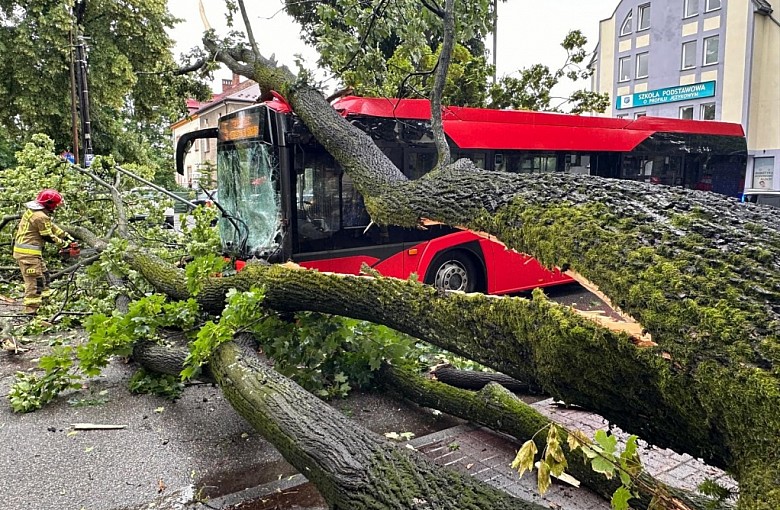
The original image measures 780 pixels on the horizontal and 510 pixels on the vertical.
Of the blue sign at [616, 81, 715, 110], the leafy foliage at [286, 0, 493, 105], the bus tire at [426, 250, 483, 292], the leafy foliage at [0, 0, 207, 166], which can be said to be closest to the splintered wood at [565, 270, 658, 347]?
the leafy foliage at [286, 0, 493, 105]

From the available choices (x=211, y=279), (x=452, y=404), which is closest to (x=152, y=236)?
(x=211, y=279)

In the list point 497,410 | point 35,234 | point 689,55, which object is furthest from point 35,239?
point 689,55

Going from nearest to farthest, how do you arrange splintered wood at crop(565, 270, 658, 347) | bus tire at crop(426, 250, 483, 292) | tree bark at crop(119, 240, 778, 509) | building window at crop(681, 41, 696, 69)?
1. tree bark at crop(119, 240, 778, 509)
2. splintered wood at crop(565, 270, 658, 347)
3. bus tire at crop(426, 250, 483, 292)
4. building window at crop(681, 41, 696, 69)

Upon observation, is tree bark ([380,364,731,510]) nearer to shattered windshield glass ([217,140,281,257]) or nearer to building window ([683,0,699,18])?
shattered windshield glass ([217,140,281,257])

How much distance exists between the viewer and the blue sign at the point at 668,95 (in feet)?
106

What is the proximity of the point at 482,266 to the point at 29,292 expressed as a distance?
6228mm

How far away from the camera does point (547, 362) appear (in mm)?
2164

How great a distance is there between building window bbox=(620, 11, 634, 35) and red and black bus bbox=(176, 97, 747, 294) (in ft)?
98.8

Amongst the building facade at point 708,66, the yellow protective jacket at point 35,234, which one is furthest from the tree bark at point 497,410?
the building facade at point 708,66

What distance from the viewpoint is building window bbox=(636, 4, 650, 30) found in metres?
35.8

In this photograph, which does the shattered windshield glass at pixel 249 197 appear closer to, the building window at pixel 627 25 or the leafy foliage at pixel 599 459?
the leafy foliage at pixel 599 459

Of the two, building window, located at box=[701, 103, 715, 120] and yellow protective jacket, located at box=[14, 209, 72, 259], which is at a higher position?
building window, located at box=[701, 103, 715, 120]

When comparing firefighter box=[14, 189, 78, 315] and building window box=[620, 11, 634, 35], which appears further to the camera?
building window box=[620, 11, 634, 35]

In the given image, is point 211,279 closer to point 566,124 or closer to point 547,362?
point 547,362
